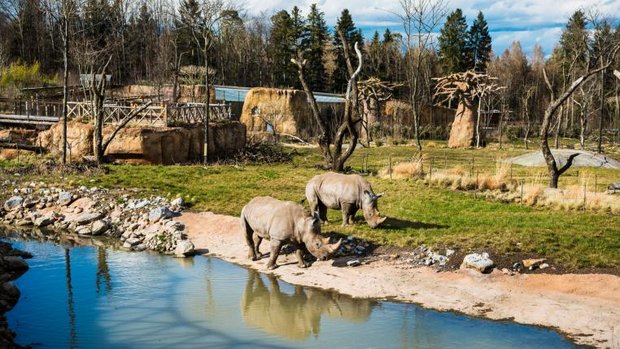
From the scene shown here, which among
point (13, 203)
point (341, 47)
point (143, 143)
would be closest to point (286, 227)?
point (13, 203)

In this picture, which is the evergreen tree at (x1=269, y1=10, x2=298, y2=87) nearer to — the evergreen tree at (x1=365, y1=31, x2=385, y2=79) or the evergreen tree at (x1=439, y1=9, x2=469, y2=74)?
the evergreen tree at (x1=365, y1=31, x2=385, y2=79)

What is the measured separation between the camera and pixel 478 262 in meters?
14.2

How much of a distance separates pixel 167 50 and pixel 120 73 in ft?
26.6

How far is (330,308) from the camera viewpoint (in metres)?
12.9

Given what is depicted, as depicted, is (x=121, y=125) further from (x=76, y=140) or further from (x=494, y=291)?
A: (x=494, y=291)

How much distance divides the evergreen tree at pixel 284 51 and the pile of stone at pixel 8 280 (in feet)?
163

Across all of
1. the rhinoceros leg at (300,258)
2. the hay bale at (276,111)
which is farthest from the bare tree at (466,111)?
the rhinoceros leg at (300,258)

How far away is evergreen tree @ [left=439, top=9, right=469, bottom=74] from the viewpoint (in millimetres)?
66188

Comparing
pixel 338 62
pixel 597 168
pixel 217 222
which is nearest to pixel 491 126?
pixel 338 62

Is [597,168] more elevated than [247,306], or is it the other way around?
[597,168]

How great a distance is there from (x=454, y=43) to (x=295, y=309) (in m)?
58.1

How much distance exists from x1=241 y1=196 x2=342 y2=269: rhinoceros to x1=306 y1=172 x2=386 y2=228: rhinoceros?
2122 millimetres

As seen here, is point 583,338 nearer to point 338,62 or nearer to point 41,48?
point 338,62

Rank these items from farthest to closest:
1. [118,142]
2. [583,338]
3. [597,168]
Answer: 1. [597,168]
2. [118,142]
3. [583,338]
